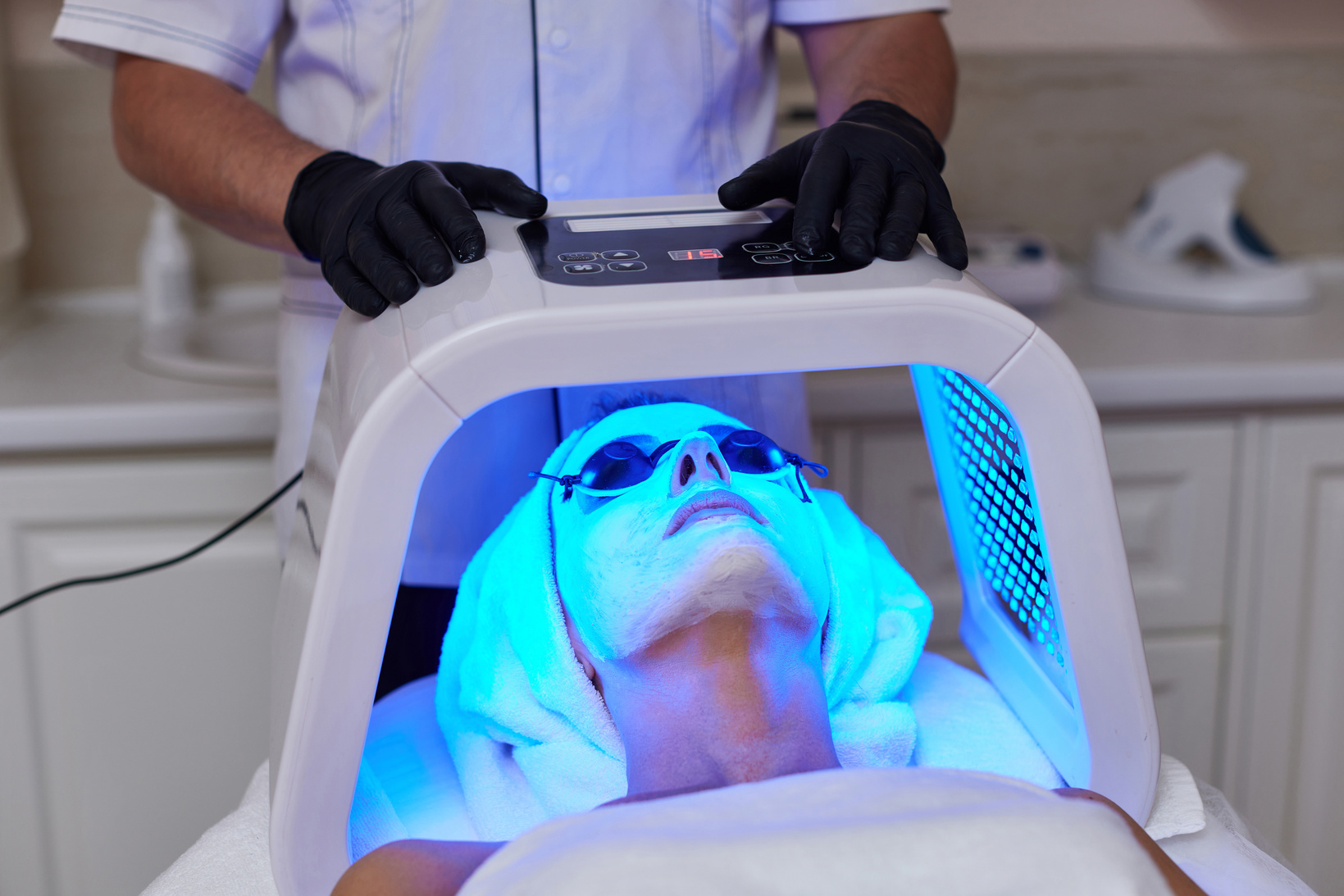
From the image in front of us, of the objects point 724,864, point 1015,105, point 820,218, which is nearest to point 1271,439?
point 1015,105

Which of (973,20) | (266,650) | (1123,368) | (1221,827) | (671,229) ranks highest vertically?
(973,20)

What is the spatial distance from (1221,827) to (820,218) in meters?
0.51

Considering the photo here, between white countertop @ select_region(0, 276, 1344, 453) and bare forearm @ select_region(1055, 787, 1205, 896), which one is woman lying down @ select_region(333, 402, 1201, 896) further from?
white countertop @ select_region(0, 276, 1344, 453)

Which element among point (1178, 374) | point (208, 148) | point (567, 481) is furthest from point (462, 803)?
point (1178, 374)

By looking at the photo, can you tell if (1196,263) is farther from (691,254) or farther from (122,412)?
(122,412)

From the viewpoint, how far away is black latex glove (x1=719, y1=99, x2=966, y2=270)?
69 centimetres

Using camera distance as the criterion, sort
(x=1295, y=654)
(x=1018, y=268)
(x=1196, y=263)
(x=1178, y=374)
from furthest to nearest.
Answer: (x=1196, y=263) < (x=1018, y=268) < (x=1295, y=654) < (x=1178, y=374)

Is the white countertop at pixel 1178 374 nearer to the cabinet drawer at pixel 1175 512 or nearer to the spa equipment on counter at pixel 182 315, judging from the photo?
the cabinet drawer at pixel 1175 512

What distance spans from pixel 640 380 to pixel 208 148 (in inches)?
22.8

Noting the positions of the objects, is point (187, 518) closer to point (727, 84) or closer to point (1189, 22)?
point (727, 84)

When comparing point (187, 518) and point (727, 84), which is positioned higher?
point (727, 84)

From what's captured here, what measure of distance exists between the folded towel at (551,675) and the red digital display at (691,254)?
229 mm

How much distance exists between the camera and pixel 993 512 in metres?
0.78

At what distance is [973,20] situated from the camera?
1896mm
